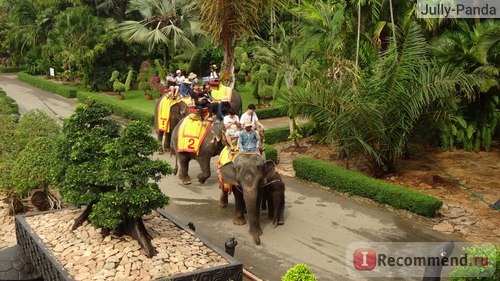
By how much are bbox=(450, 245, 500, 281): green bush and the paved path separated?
2.49m

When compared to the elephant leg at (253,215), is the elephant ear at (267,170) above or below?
above

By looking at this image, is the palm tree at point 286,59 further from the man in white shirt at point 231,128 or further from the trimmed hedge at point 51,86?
the trimmed hedge at point 51,86

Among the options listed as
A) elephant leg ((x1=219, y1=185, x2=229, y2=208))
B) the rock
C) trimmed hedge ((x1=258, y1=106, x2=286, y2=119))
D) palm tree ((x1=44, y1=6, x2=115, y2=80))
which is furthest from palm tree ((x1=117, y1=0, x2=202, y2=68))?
the rock

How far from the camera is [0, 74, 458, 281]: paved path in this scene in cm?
1130

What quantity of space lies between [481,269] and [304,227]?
5248 mm

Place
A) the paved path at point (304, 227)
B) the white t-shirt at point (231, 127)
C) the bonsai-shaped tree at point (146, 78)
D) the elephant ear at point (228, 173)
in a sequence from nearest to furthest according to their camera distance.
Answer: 1. the paved path at point (304, 227)
2. the elephant ear at point (228, 173)
3. the white t-shirt at point (231, 127)
4. the bonsai-shaped tree at point (146, 78)

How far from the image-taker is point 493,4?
18.4m

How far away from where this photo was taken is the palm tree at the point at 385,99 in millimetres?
14820

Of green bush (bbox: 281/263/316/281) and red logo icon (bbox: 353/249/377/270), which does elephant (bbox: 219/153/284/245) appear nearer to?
red logo icon (bbox: 353/249/377/270)

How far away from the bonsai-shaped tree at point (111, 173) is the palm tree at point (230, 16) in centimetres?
1138

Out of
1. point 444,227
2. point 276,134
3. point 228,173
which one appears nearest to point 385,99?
point 444,227

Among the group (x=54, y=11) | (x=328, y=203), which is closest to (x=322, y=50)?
(x=328, y=203)

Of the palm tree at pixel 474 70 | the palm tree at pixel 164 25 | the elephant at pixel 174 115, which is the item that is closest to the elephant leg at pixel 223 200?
the elephant at pixel 174 115

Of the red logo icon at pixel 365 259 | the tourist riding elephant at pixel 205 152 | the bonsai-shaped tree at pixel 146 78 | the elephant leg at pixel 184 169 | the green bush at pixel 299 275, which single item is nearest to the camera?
the green bush at pixel 299 275
